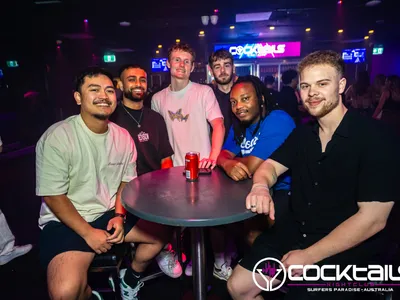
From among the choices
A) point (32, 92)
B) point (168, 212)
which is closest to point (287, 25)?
point (32, 92)

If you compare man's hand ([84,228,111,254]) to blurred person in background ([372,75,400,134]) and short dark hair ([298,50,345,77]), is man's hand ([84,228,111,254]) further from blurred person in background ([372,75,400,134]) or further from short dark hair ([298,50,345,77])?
blurred person in background ([372,75,400,134])

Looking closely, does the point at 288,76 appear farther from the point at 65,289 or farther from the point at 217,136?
the point at 65,289

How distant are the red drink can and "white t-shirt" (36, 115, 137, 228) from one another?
22.0 inches

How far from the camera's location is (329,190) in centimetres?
153

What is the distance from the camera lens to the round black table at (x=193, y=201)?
50.2 inches

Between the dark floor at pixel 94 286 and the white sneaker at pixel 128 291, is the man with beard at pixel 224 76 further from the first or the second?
the white sneaker at pixel 128 291

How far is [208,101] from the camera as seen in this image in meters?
2.67

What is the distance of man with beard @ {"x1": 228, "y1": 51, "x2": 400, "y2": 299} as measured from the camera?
4.48 ft

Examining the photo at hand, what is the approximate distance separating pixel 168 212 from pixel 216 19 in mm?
8571

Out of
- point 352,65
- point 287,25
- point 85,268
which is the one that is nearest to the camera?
point 85,268

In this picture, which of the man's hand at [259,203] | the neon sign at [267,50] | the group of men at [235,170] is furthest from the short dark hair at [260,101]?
the neon sign at [267,50]

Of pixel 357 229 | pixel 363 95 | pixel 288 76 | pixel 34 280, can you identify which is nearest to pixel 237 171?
pixel 357 229

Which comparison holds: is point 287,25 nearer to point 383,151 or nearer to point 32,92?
point 32,92

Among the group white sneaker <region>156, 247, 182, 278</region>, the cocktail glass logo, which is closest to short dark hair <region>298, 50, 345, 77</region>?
the cocktail glass logo
